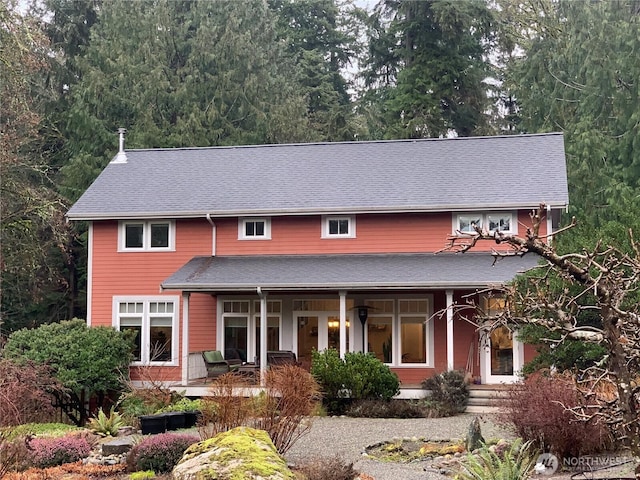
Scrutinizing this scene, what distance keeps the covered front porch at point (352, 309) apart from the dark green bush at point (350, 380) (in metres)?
1.19

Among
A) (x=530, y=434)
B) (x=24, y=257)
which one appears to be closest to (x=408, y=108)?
(x=24, y=257)

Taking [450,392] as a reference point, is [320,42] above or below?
above

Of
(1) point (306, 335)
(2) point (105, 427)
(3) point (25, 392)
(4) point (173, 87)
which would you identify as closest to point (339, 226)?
(1) point (306, 335)

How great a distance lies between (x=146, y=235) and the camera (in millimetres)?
22125

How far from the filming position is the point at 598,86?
87.9ft

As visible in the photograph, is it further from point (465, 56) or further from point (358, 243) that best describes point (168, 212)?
point (465, 56)

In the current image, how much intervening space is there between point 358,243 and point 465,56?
66.9 feet

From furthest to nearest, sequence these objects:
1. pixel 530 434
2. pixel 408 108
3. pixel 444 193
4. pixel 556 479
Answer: pixel 408 108, pixel 444 193, pixel 530 434, pixel 556 479

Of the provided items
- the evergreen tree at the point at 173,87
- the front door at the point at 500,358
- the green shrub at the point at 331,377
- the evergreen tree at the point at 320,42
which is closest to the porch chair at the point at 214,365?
the green shrub at the point at 331,377

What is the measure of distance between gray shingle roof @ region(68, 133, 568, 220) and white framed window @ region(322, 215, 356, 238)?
447 mm

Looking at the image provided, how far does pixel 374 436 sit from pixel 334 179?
9.63 meters

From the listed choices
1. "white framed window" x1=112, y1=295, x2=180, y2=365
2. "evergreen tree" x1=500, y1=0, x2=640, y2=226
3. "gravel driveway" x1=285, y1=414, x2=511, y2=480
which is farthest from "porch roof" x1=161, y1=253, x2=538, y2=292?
"evergreen tree" x1=500, y1=0, x2=640, y2=226

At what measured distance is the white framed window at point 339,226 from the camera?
21.1 metres

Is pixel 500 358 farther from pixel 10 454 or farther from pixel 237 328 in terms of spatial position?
pixel 10 454
